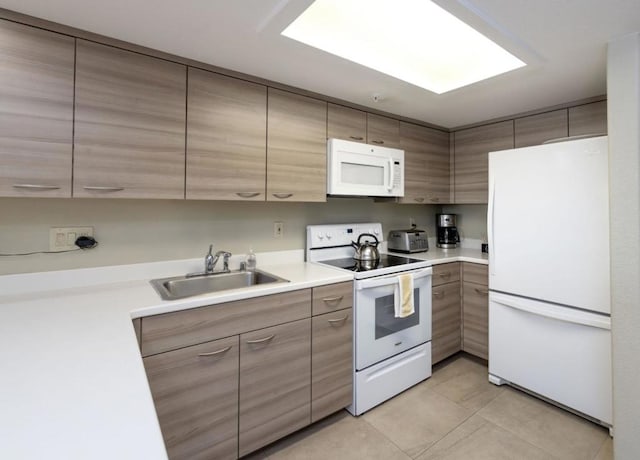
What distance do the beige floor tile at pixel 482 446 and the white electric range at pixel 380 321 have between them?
44 centimetres

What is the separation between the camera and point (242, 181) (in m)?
1.81

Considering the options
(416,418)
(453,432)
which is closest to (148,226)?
(416,418)

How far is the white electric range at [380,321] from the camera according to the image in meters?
1.93

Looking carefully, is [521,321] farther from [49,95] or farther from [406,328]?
[49,95]

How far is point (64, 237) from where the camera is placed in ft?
5.18

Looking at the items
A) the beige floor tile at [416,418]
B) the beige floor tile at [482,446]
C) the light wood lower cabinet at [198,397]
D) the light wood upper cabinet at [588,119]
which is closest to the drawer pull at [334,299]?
the light wood lower cabinet at [198,397]

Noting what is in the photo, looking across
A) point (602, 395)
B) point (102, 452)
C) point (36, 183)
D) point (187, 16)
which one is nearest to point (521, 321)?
point (602, 395)

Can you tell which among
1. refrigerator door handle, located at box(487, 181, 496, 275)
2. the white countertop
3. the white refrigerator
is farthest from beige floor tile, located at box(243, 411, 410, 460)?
refrigerator door handle, located at box(487, 181, 496, 275)

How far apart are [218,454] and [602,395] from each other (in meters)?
2.11

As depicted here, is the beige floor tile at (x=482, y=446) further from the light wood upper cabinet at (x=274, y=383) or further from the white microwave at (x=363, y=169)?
the white microwave at (x=363, y=169)

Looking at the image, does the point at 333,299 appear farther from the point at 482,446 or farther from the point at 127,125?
the point at 127,125

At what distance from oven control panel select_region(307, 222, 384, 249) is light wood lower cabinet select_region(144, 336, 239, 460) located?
1.03 m

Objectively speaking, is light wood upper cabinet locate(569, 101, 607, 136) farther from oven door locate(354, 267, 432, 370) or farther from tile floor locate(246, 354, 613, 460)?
tile floor locate(246, 354, 613, 460)

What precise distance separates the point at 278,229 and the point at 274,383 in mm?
1023
